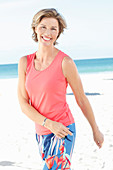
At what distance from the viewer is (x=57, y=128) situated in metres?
2.12

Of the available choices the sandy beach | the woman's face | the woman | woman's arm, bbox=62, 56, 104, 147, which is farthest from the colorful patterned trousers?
the sandy beach

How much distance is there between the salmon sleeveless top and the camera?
83.9 inches

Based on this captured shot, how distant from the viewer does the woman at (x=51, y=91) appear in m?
2.13

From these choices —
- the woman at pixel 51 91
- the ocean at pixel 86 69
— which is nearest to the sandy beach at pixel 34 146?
the woman at pixel 51 91

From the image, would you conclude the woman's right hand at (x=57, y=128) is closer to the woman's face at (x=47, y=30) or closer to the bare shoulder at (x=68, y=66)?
the bare shoulder at (x=68, y=66)

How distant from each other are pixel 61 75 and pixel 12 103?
10.4 metres

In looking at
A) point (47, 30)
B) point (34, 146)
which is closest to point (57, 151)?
point (47, 30)

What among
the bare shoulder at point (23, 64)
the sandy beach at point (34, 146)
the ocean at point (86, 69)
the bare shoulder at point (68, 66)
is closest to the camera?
the bare shoulder at point (68, 66)

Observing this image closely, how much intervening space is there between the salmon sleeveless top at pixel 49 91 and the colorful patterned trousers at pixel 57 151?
0.19 ft

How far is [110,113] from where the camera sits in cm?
891

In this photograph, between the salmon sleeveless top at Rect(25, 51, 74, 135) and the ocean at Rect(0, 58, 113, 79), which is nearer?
the salmon sleeveless top at Rect(25, 51, 74, 135)

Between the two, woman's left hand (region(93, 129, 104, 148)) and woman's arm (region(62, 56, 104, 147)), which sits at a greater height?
woman's arm (region(62, 56, 104, 147))

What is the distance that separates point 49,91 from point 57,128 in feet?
0.84

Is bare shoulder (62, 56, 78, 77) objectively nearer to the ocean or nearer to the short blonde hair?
the short blonde hair
